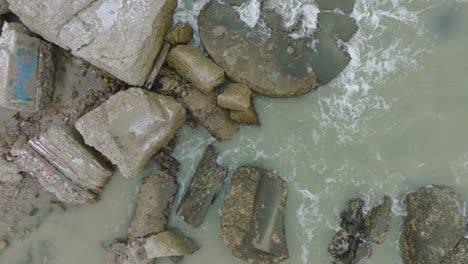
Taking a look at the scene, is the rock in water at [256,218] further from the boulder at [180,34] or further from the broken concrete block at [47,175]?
the broken concrete block at [47,175]

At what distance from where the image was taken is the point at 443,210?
8.30m

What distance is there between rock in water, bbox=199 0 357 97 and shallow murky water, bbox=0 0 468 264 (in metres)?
0.30

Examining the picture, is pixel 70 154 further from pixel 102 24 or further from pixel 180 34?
pixel 180 34

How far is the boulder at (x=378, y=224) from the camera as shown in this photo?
8.43 metres

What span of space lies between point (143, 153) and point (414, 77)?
16.4 ft

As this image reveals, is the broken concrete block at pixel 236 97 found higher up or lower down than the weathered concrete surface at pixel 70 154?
higher up

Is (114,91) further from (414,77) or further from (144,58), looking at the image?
(414,77)

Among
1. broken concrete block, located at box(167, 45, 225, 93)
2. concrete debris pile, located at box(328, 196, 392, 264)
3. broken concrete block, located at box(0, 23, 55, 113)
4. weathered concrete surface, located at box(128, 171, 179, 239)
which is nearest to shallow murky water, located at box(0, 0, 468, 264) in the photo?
concrete debris pile, located at box(328, 196, 392, 264)

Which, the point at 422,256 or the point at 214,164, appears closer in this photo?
the point at 422,256

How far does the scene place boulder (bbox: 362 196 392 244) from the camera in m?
8.43

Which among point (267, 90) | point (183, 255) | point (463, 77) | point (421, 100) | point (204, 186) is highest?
point (463, 77)

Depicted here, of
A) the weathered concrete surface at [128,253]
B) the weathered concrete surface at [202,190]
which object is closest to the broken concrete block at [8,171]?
the weathered concrete surface at [128,253]

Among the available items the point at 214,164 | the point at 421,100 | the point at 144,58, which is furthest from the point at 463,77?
the point at 144,58

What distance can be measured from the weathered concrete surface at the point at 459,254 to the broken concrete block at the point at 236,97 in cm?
427
